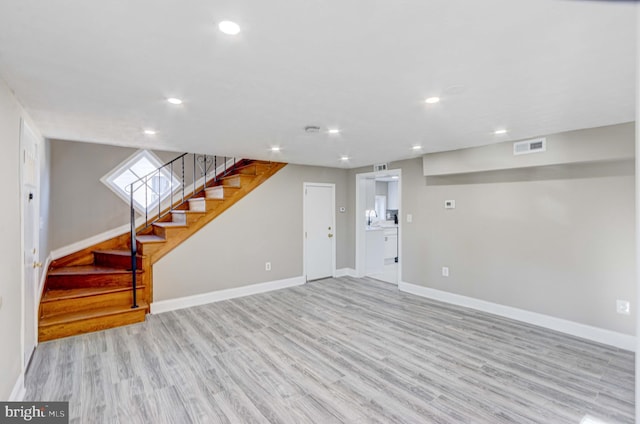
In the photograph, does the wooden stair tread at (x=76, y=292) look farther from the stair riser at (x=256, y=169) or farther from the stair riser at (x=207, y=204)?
the stair riser at (x=256, y=169)

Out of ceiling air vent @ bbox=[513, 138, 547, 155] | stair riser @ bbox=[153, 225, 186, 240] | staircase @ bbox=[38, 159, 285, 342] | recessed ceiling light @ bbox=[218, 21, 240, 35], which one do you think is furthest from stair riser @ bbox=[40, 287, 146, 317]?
ceiling air vent @ bbox=[513, 138, 547, 155]

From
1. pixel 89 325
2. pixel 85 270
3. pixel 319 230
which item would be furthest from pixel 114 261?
pixel 319 230

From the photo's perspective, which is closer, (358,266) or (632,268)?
(632,268)

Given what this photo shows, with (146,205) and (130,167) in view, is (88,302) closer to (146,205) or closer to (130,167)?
(146,205)

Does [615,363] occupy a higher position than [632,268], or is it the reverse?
[632,268]

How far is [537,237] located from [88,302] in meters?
5.64

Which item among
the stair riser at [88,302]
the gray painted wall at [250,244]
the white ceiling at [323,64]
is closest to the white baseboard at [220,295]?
the gray painted wall at [250,244]

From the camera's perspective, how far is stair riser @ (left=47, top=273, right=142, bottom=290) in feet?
13.5

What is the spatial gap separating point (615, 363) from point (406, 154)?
335cm

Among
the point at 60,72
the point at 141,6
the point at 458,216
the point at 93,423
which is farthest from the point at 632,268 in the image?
the point at 60,72

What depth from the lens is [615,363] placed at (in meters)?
3.05

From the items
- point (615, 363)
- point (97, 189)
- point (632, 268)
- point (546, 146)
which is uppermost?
point (546, 146)

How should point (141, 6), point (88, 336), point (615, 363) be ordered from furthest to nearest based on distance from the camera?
point (88, 336)
point (615, 363)
point (141, 6)

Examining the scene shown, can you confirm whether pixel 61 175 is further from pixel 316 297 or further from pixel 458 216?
pixel 458 216
